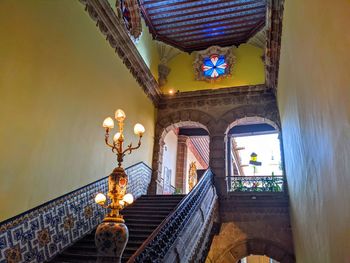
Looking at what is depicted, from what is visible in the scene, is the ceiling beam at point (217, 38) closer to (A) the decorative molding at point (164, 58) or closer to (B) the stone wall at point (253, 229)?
(A) the decorative molding at point (164, 58)

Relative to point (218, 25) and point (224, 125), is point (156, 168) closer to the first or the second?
point (224, 125)

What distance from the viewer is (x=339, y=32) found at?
8.88ft

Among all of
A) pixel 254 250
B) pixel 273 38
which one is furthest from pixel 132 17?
pixel 254 250

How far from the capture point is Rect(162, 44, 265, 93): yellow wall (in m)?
11.1

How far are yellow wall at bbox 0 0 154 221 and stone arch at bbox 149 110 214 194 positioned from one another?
284cm

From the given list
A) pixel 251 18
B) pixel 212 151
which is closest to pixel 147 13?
pixel 251 18

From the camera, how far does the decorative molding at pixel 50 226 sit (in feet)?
15.0

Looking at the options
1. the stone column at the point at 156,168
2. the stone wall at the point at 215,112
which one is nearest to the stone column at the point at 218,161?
the stone wall at the point at 215,112

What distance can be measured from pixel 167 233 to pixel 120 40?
5570mm

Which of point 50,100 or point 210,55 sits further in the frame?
point 210,55

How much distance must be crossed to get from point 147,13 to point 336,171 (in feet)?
29.6

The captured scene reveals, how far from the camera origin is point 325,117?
11.1 feet

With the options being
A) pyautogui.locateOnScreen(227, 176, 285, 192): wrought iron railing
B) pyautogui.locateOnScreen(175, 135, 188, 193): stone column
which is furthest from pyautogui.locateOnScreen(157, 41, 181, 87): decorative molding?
pyautogui.locateOnScreen(227, 176, 285, 192): wrought iron railing

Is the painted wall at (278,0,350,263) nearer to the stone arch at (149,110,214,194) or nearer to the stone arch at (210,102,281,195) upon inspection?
the stone arch at (210,102,281,195)
